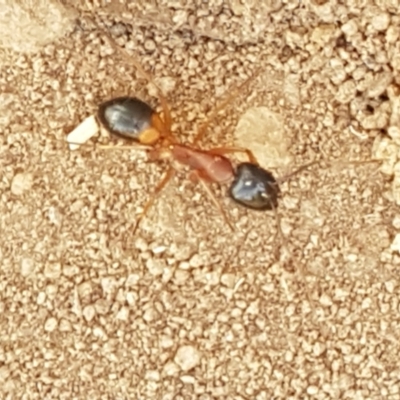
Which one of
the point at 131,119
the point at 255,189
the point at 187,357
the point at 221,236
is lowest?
the point at 187,357

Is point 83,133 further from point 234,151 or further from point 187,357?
point 187,357

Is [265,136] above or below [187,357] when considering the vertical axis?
above

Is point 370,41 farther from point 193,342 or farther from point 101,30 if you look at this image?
point 193,342

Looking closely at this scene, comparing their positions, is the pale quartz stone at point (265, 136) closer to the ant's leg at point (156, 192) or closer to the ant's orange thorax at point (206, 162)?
the ant's orange thorax at point (206, 162)

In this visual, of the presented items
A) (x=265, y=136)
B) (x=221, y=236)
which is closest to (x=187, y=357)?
(x=221, y=236)

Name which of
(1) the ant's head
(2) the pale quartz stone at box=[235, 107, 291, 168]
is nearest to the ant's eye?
(1) the ant's head

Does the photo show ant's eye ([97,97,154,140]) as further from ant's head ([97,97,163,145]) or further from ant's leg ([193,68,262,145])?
ant's leg ([193,68,262,145])

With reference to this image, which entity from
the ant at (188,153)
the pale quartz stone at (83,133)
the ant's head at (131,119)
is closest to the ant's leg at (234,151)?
the ant at (188,153)
